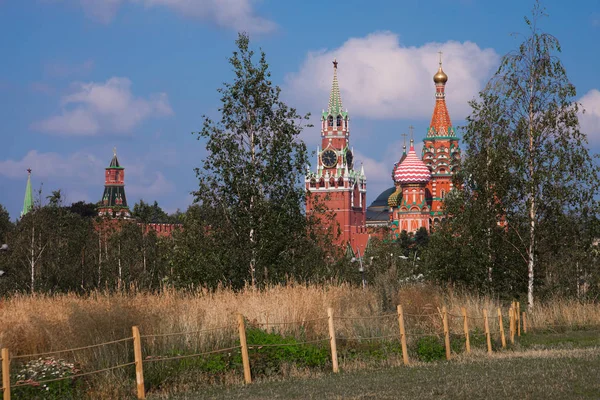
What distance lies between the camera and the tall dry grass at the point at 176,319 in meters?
16.3

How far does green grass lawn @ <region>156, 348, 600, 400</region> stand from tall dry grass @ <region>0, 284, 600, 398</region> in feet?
5.92

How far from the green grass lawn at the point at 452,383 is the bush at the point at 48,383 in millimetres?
1557

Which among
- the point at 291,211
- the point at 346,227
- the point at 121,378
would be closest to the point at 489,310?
the point at 291,211

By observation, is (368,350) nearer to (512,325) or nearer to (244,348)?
(244,348)

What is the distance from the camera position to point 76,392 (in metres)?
15.0

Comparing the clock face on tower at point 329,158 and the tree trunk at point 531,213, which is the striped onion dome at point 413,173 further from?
the tree trunk at point 531,213

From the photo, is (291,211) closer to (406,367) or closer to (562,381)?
(406,367)

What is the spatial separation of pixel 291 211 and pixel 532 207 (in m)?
8.49

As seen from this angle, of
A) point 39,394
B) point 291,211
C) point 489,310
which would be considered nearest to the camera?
point 39,394

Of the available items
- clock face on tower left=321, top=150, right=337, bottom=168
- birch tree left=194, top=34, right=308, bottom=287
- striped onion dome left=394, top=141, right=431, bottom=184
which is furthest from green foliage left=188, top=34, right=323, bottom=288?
clock face on tower left=321, top=150, right=337, bottom=168

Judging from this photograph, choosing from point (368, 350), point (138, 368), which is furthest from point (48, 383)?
point (368, 350)

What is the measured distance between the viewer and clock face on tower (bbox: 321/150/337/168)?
642 ft

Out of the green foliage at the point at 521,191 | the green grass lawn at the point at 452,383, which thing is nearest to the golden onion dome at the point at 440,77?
the green foliage at the point at 521,191

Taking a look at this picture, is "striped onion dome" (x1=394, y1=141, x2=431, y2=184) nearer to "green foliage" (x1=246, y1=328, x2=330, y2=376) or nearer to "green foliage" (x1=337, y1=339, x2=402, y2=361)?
"green foliage" (x1=337, y1=339, x2=402, y2=361)
